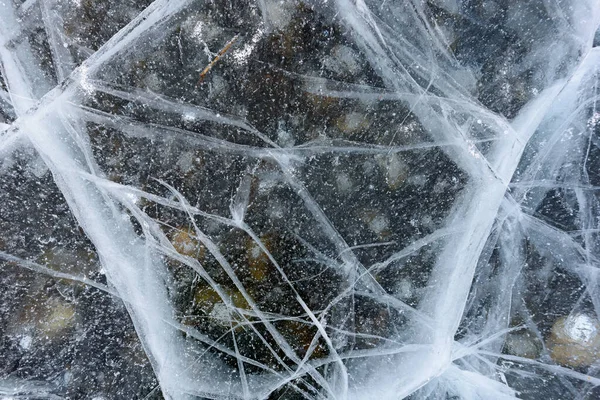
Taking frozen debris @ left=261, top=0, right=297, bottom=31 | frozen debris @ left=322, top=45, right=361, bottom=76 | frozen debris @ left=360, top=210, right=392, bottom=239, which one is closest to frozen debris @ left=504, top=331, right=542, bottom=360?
frozen debris @ left=360, top=210, right=392, bottom=239

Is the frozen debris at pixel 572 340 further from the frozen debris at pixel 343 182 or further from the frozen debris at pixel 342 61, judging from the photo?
the frozen debris at pixel 342 61

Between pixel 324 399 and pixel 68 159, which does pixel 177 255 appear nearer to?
pixel 68 159

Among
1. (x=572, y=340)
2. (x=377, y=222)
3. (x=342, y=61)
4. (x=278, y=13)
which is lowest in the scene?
(x=572, y=340)

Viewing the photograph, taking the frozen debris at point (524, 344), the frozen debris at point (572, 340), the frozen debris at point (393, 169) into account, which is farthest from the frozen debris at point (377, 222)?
the frozen debris at point (572, 340)

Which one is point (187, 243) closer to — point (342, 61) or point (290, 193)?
point (290, 193)

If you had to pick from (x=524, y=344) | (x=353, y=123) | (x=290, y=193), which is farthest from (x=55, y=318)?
(x=524, y=344)

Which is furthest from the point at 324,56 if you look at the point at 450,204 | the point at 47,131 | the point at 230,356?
the point at 230,356

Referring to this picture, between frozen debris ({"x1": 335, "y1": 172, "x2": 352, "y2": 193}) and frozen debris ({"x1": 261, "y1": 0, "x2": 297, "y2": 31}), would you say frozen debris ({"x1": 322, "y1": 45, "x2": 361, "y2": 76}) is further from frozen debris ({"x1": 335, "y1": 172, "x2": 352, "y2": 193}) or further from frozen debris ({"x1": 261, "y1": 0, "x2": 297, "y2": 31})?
frozen debris ({"x1": 335, "y1": 172, "x2": 352, "y2": 193})

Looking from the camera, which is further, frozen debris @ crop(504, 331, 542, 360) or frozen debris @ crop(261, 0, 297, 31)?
frozen debris @ crop(504, 331, 542, 360)
